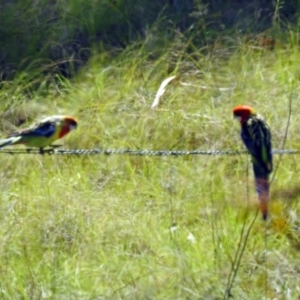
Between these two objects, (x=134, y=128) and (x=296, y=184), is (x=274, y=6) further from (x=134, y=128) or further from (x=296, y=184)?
(x=296, y=184)

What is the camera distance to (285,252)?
572 centimetres

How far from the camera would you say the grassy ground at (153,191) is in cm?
534

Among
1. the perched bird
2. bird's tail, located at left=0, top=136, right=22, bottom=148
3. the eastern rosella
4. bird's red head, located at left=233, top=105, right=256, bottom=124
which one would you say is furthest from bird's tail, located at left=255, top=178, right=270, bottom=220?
bird's tail, located at left=0, top=136, right=22, bottom=148

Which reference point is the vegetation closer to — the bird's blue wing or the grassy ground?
the grassy ground

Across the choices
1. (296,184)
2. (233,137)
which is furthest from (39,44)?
(296,184)

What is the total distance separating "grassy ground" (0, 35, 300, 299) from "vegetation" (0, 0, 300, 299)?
0.03 feet

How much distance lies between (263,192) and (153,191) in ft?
4.25

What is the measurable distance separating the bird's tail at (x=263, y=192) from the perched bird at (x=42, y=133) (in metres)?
1.22

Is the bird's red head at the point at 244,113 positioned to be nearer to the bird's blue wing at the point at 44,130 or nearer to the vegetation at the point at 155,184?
the vegetation at the point at 155,184

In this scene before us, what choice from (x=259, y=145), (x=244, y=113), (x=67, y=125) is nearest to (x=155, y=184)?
(x=67, y=125)

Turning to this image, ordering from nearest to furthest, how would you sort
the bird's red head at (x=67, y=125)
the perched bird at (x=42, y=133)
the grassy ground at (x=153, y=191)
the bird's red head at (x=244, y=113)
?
the grassy ground at (x=153, y=191) → the perched bird at (x=42, y=133) → the bird's red head at (x=244, y=113) → the bird's red head at (x=67, y=125)

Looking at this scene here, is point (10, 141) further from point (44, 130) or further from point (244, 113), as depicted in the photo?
point (244, 113)

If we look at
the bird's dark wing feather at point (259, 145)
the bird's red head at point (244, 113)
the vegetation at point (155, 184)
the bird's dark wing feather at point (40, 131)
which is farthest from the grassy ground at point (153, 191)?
the bird's dark wing feather at point (40, 131)

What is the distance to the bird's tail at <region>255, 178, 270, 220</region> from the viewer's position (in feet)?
17.5
